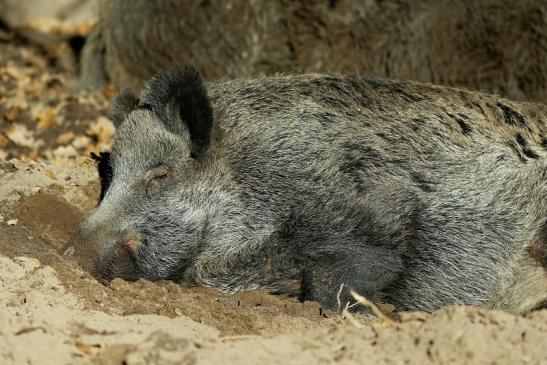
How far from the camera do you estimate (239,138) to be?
Result: 17.8 ft

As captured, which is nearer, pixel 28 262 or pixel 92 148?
pixel 28 262

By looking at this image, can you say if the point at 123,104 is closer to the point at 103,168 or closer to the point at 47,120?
the point at 103,168

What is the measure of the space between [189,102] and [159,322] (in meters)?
1.47

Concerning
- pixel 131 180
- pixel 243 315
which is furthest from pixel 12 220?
pixel 243 315

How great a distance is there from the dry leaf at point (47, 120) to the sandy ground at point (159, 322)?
2.70m

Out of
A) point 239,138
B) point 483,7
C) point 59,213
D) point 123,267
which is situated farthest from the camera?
point 483,7

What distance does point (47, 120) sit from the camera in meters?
9.25

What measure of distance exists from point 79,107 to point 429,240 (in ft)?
18.2

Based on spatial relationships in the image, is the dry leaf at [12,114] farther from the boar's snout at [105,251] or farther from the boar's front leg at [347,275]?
the boar's front leg at [347,275]

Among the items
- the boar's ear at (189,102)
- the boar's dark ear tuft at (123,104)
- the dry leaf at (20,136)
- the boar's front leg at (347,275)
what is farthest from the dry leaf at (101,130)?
the boar's front leg at (347,275)

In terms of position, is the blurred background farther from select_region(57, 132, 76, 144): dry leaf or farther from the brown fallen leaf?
the brown fallen leaf

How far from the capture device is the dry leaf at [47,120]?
30.2ft

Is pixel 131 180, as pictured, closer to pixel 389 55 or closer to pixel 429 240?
pixel 429 240

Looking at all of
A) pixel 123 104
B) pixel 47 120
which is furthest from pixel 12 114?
pixel 123 104
